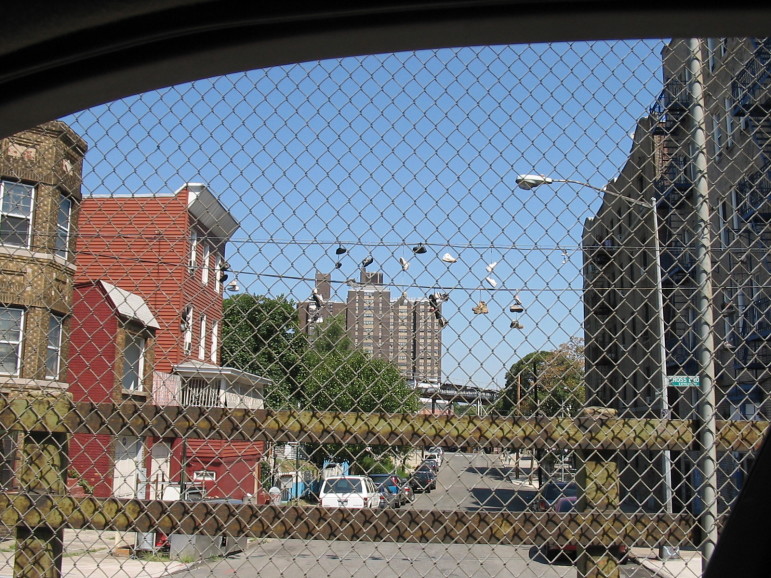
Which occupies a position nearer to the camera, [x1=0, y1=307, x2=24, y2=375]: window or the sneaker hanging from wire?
the sneaker hanging from wire

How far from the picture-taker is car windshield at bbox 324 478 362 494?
337 cm

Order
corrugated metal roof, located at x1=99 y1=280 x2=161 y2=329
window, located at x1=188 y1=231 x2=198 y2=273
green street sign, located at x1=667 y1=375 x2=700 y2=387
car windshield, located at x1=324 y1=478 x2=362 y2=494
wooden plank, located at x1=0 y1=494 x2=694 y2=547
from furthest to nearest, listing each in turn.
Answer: green street sign, located at x1=667 y1=375 x2=700 y2=387 < car windshield, located at x1=324 y1=478 x2=362 y2=494 < corrugated metal roof, located at x1=99 y1=280 x2=161 y2=329 < window, located at x1=188 y1=231 x2=198 y2=273 < wooden plank, located at x1=0 y1=494 x2=694 y2=547

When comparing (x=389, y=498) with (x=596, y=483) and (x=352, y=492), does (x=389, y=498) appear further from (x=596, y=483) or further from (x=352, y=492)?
(x=596, y=483)

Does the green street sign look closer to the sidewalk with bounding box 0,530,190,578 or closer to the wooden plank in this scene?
the wooden plank

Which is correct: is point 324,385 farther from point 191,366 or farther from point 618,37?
point 618,37

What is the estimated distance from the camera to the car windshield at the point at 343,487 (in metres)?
3.37

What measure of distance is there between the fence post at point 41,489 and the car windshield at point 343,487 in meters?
1.20

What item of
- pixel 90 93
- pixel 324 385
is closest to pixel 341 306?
pixel 324 385

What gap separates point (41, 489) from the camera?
8.15 feet

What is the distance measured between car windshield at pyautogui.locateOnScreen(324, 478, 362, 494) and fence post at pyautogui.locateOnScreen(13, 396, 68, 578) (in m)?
1.20

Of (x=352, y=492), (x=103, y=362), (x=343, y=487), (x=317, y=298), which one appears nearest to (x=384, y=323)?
(x=317, y=298)

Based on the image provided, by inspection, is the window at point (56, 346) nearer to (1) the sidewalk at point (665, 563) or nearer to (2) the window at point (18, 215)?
(2) the window at point (18, 215)

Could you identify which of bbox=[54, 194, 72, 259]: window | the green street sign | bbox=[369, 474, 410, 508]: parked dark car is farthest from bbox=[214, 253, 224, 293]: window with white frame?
the green street sign

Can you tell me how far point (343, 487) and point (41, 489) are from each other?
65.0 inches
